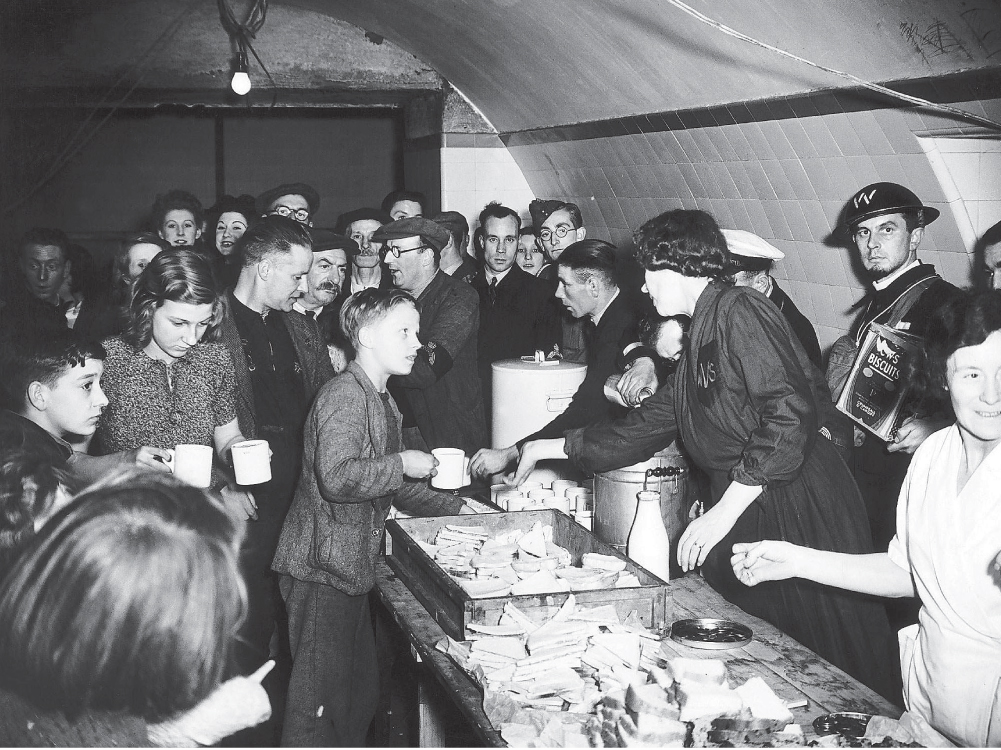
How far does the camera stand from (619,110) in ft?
18.5

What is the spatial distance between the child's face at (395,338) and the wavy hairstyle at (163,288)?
2.10 ft

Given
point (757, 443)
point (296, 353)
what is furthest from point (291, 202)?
point (757, 443)

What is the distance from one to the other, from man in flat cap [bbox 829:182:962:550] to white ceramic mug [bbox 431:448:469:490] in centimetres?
168

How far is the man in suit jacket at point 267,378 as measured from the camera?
3814mm

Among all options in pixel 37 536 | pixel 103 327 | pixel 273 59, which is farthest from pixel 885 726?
pixel 273 59

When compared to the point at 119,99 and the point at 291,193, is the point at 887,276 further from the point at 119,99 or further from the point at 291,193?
the point at 119,99

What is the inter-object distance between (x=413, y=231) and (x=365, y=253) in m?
0.89

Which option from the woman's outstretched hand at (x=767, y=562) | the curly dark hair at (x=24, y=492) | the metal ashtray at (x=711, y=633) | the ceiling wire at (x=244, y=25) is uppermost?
the ceiling wire at (x=244, y=25)

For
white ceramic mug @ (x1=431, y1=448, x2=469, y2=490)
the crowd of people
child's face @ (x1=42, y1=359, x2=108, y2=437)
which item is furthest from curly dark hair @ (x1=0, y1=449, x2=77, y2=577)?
white ceramic mug @ (x1=431, y1=448, x2=469, y2=490)

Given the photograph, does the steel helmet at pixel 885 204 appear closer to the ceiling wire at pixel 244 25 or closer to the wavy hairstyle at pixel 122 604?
the wavy hairstyle at pixel 122 604

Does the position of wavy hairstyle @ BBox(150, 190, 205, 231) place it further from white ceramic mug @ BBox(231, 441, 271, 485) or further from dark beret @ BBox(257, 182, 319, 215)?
white ceramic mug @ BBox(231, 441, 271, 485)

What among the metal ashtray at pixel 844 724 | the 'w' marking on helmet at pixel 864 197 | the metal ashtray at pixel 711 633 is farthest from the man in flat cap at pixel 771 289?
the metal ashtray at pixel 844 724

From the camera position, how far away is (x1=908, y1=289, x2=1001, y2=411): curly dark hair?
1.94m

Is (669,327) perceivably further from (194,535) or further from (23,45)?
(23,45)
